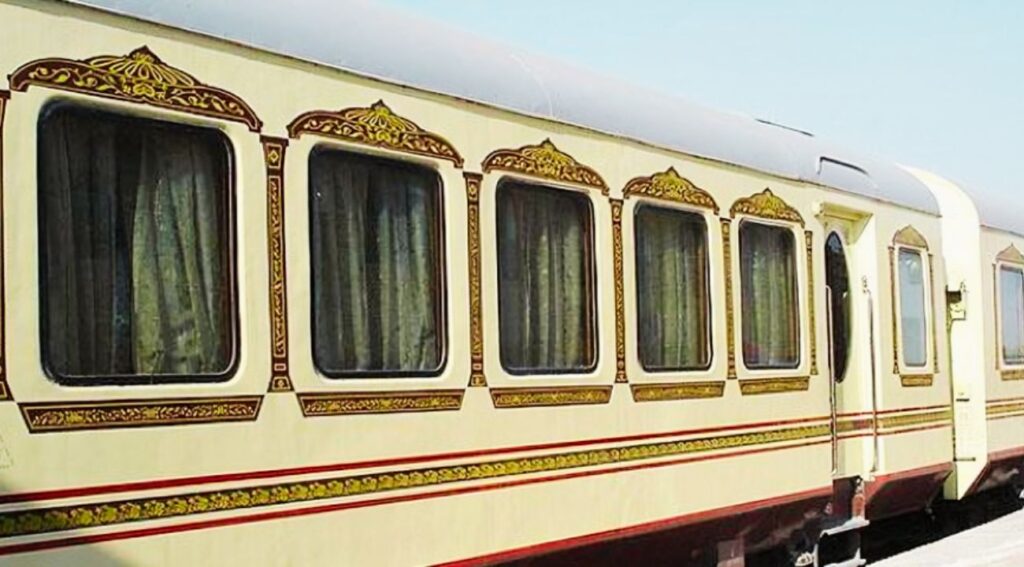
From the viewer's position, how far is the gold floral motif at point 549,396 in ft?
19.3

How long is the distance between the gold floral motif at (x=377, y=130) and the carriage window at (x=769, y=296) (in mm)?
2659

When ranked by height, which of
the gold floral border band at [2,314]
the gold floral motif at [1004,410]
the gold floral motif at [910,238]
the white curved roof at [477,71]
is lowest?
the gold floral motif at [1004,410]

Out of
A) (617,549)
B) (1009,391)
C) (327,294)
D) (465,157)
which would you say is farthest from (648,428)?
(1009,391)

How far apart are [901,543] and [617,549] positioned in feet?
18.2

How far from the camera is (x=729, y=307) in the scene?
7668mm

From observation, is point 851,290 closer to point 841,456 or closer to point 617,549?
point 841,456

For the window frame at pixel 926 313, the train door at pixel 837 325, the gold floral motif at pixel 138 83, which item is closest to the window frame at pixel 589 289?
the gold floral motif at pixel 138 83

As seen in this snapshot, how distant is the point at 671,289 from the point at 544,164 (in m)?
1.26

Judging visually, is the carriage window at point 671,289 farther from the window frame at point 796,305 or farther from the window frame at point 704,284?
the window frame at point 796,305

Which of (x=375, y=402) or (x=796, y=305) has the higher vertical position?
(x=796, y=305)

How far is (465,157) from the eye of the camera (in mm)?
5781

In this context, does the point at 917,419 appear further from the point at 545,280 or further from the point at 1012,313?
the point at 545,280

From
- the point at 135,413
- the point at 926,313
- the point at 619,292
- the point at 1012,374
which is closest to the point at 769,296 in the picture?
the point at 619,292

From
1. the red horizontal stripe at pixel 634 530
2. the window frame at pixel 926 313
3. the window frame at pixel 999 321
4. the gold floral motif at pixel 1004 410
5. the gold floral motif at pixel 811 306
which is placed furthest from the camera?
the window frame at pixel 999 321
